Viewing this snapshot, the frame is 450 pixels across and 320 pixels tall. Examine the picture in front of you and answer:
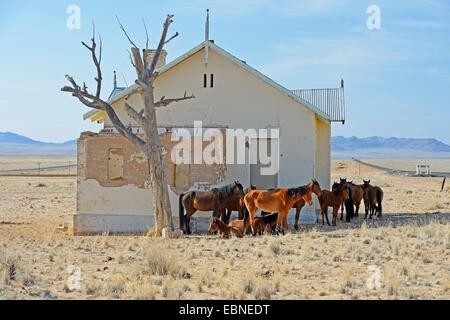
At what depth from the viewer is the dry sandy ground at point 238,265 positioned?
8.09 m

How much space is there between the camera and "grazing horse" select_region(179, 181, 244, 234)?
48.9ft

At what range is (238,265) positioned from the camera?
10.2m

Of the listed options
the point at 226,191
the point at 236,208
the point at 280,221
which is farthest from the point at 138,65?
the point at 280,221

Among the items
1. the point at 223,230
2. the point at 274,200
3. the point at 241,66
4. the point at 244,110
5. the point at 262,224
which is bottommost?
the point at 223,230

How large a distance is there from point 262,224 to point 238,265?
13.8ft

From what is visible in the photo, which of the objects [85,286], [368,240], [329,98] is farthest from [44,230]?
[329,98]

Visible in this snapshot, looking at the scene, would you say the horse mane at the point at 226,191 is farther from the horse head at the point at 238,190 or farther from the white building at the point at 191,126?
the white building at the point at 191,126

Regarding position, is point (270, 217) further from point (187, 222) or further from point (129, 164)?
point (129, 164)

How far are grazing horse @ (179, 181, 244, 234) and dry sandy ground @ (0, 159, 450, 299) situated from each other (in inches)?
35.3

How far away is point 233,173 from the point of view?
16.6 metres

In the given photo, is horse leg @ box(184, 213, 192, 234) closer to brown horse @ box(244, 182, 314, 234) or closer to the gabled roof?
brown horse @ box(244, 182, 314, 234)

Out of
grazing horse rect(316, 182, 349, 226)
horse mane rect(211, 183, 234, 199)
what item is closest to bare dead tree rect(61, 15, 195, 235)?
horse mane rect(211, 183, 234, 199)
